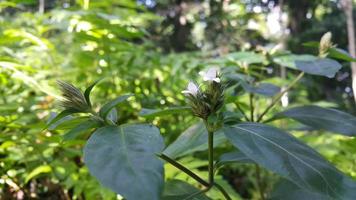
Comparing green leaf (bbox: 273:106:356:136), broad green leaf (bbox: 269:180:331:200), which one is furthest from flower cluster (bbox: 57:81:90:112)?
green leaf (bbox: 273:106:356:136)

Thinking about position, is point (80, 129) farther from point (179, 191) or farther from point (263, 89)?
point (263, 89)

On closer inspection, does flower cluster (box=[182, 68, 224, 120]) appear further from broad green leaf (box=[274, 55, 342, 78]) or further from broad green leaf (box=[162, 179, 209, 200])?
broad green leaf (box=[274, 55, 342, 78])

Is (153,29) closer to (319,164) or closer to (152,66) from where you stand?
(152,66)

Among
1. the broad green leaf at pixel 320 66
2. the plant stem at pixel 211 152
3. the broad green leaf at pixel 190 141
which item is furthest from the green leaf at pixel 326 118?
the plant stem at pixel 211 152

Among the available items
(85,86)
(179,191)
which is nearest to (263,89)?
(179,191)

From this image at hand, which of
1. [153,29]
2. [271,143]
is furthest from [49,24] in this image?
[153,29]

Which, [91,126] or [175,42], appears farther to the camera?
[175,42]
